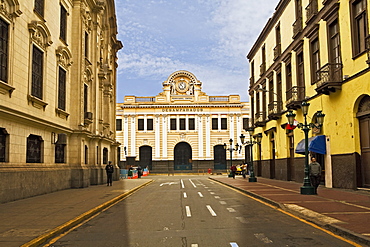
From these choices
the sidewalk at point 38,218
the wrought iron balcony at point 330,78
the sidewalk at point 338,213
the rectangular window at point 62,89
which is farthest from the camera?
the rectangular window at point 62,89

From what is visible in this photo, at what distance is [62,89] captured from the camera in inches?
932

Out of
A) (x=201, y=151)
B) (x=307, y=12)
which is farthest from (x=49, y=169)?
(x=201, y=151)

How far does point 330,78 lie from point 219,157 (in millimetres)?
44068

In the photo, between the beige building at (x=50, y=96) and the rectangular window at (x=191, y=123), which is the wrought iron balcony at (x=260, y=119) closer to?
the beige building at (x=50, y=96)

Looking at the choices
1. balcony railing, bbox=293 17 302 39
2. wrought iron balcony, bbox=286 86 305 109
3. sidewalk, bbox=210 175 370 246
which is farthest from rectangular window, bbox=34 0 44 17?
→ wrought iron balcony, bbox=286 86 305 109

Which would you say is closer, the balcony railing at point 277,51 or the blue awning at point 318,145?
the blue awning at point 318,145

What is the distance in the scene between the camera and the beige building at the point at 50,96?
16.2 meters

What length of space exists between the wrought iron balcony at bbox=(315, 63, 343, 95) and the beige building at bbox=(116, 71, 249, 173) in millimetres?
42136

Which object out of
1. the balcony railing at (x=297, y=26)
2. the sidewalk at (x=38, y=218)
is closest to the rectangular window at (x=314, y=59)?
the balcony railing at (x=297, y=26)

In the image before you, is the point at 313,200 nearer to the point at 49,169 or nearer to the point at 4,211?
the point at 4,211

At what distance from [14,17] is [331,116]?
16.5 m

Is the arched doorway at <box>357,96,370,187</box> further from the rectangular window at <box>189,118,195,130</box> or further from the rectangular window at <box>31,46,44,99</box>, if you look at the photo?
the rectangular window at <box>189,118,195,130</box>

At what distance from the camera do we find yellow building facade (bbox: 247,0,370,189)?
726 inches

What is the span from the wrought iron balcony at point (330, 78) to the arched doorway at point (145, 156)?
4468 cm
